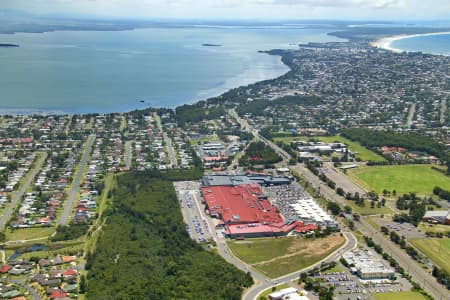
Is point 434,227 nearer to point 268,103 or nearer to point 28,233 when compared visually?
point 28,233

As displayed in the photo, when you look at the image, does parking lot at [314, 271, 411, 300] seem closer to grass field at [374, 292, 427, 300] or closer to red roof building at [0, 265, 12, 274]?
grass field at [374, 292, 427, 300]

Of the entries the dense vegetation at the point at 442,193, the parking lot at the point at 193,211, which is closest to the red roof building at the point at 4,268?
the parking lot at the point at 193,211

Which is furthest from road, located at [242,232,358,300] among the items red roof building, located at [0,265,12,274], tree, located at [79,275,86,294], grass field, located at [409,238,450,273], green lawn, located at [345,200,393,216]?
red roof building, located at [0,265,12,274]

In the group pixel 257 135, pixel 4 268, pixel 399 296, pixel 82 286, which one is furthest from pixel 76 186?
pixel 399 296

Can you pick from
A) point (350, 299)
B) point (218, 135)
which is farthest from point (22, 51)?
point (350, 299)

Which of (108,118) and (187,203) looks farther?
(108,118)

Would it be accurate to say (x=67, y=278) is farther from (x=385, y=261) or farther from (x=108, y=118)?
(x=108, y=118)
